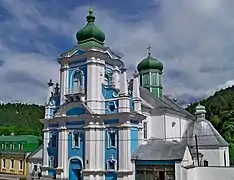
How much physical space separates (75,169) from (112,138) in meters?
4.59

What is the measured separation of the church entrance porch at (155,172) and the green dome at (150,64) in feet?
51.4

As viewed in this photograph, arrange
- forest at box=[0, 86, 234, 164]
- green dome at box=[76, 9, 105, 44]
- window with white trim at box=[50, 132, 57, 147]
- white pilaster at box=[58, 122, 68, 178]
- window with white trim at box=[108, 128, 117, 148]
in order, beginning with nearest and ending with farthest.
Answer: window with white trim at box=[108, 128, 117, 148]
white pilaster at box=[58, 122, 68, 178]
green dome at box=[76, 9, 105, 44]
window with white trim at box=[50, 132, 57, 147]
forest at box=[0, 86, 234, 164]

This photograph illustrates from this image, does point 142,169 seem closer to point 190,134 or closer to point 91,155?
point 91,155

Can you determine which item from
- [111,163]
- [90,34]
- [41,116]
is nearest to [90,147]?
[111,163]

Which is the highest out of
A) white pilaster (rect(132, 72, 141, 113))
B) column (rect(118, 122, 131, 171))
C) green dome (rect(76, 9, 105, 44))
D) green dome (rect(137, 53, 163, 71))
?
green dome (rect(76, 9, 105, 44))

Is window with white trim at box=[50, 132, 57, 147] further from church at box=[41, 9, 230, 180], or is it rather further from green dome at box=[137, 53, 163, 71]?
green dome at box=[137, 53, 163, 71]

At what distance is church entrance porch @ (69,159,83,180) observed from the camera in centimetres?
3039

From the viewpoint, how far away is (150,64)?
133 feet

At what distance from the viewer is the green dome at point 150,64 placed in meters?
40.7

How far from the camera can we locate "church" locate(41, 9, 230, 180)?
28.2 meters

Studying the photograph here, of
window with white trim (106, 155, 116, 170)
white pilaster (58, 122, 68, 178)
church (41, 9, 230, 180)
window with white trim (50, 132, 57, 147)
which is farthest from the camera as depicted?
window with white trim (50, 132, 57, 147)

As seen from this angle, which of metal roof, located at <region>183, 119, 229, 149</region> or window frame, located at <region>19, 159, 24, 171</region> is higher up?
metal roof, located at <region>183, 119, 229, 149</region>

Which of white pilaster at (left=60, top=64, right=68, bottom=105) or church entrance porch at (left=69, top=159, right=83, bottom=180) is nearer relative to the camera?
church entrance porch at (left=69, top=159, right=83, bottom=180)

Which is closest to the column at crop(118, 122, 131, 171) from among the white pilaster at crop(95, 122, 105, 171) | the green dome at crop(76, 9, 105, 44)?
the white pilaster at crop(95, 122, 105, 171)
